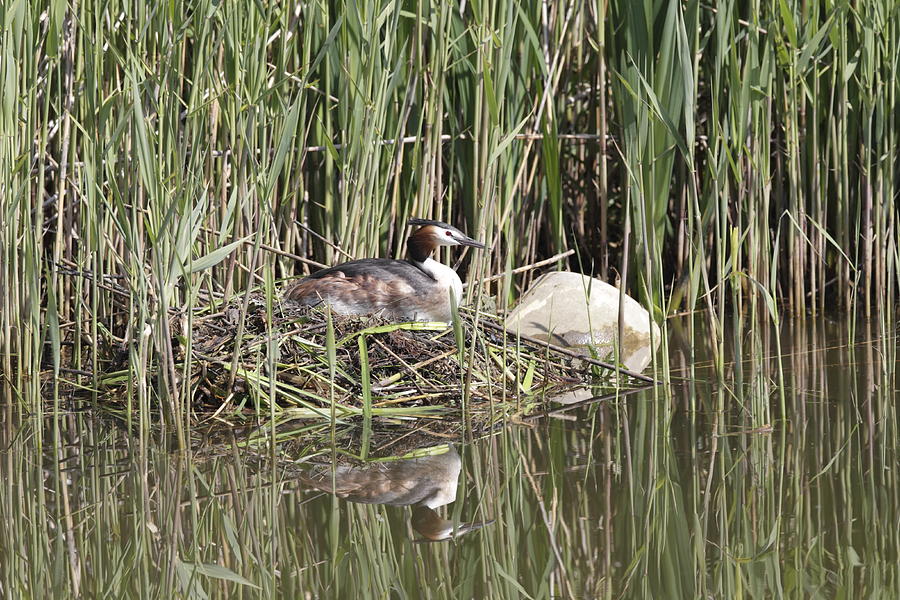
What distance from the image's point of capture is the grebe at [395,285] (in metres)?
4.46

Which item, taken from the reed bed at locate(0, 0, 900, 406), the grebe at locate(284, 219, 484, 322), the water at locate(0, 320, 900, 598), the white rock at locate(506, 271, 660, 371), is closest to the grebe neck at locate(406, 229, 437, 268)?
the grebe at locate(284, 219, 484, 322)

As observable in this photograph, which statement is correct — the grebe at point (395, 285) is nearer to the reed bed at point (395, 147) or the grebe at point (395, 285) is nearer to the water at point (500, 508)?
the reed bed at point (395, 147)

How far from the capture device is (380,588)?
97.1 inches

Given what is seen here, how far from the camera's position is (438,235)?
4711mm

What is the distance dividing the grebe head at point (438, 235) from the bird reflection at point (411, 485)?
1391mm

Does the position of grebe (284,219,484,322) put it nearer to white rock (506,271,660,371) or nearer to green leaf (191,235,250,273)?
white rock (506,271,660,371)

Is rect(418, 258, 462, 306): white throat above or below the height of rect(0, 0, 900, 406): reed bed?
below

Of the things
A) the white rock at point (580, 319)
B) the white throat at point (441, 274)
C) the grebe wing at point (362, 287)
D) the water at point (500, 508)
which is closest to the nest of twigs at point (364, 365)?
the grebe wing at point (362, 287)

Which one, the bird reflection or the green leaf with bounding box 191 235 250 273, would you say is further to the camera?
the green leaf with bounding box 191 235 250 273

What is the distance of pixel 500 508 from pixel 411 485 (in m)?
0.30

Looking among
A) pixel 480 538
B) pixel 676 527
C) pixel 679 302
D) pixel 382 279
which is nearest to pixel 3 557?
pixel 480 538

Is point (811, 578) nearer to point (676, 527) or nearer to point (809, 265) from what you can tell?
point (676, 527)

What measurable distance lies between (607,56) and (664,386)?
2.17m

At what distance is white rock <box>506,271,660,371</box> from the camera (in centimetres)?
488
